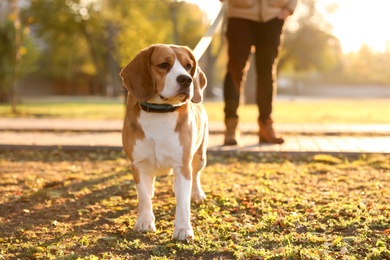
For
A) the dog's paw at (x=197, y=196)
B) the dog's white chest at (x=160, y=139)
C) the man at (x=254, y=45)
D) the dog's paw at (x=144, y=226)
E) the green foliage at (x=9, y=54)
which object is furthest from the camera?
the green foliage at (x=9, y=54)

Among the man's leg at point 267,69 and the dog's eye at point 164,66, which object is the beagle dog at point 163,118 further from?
the man's leg at point 267,69

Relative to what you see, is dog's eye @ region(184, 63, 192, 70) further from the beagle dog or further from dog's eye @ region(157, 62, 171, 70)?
dog's eye @ region(157, 62, 171, 70)

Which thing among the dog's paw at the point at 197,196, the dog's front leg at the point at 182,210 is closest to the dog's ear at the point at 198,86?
the dog's front leg at the point at 182,210

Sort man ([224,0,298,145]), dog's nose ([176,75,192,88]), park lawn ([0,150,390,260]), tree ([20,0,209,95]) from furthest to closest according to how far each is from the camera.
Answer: tree ([20,0,209,95]) → man ([224,0,298,145]) → dog's nose ([176,75,192,88]) → park lawn ([0,150,390,260])

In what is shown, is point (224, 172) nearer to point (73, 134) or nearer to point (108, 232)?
point (108, 232)

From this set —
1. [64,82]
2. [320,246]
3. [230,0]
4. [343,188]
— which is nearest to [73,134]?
[230,0]

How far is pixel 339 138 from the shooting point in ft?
31.2

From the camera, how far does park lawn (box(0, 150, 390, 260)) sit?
365 centimetres

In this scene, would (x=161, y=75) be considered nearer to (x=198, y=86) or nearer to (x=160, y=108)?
(x=160, y=108)

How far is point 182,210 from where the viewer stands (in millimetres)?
3930

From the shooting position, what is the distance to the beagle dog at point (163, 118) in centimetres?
387

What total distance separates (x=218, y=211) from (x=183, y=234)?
3.01 feet

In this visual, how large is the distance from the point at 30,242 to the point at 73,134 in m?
6.35

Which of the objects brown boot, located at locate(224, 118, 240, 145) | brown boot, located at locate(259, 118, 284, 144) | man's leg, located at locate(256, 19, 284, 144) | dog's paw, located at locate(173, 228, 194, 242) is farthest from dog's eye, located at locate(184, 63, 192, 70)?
brown boot, located at locate(259, 118, 284, 144)
